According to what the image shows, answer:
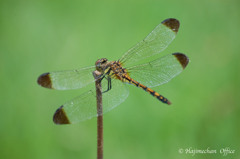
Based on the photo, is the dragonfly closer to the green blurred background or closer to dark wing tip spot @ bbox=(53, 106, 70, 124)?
dark wing tip spot @ bbox=(53, 106, 70, 124)

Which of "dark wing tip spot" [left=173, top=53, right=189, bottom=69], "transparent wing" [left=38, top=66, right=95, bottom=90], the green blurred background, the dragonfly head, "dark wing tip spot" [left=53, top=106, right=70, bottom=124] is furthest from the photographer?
the green blurred background

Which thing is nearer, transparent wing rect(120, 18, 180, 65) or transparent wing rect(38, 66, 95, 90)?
transparent wing rect(38, 66, 95, 90)

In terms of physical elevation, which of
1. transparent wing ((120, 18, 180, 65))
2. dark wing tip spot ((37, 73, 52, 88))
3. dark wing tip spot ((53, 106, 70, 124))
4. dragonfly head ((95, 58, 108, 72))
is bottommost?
dark wing tip spot ((53, 106, 70, 124))

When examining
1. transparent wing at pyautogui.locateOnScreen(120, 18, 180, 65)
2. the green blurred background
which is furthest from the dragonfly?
the green blurred background

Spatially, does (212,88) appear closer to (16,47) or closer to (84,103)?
(84,103)

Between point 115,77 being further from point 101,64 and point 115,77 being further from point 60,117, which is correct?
point 60,117

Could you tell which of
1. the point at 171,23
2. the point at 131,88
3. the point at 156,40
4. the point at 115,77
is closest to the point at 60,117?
the point at 115,77

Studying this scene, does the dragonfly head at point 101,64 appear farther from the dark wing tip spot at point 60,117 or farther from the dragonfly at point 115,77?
the dark wing tip spot at point 60,117

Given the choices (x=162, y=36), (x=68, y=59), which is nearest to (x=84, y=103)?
(x=162, y=36)
